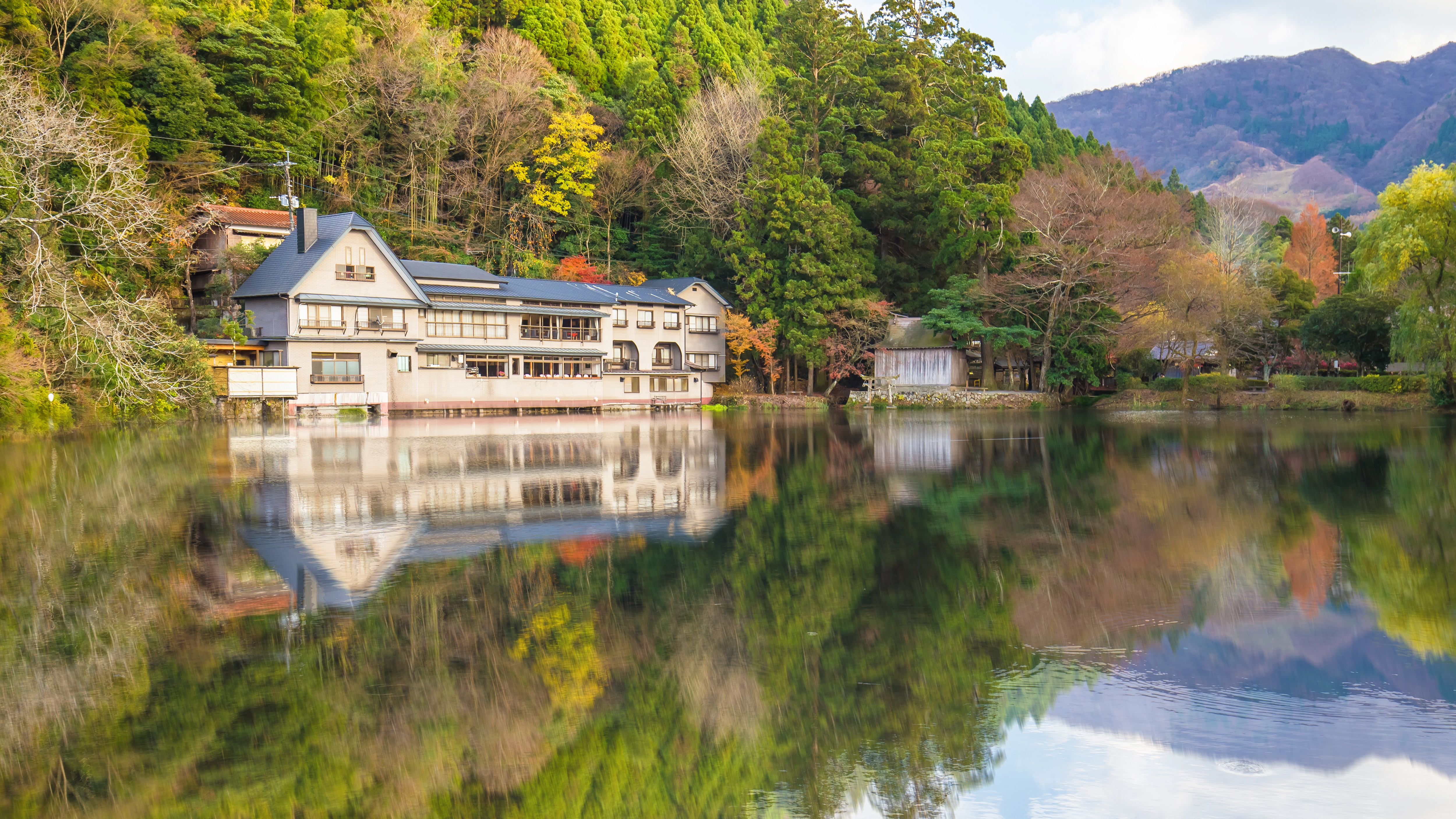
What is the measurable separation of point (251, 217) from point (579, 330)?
1329cm

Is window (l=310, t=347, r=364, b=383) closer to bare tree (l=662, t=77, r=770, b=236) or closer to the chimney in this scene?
the chimney

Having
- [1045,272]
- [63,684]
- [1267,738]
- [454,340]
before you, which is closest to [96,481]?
[63,684]

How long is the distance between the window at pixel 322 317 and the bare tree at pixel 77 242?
7.14 metres

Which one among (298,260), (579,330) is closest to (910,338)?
(579,330)

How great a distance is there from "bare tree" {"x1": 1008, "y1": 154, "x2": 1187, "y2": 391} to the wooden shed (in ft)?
10.6

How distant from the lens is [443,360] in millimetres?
38406

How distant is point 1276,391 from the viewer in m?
40.7

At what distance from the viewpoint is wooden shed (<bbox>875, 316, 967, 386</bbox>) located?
44.6 metres

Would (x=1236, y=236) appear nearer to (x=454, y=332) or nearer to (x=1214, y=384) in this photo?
(x=1214, y=384)

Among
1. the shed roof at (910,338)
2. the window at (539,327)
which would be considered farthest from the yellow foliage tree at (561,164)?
the shed roof at (910,338)

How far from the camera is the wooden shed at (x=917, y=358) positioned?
44594mm

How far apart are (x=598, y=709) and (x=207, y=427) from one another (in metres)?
26.2

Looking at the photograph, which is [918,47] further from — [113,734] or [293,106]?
[113,734]

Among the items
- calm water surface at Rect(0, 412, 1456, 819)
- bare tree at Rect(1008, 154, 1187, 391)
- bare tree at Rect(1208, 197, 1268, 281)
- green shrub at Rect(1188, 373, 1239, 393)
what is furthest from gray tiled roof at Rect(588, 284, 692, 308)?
calm water surface at Rect(0, 412, 1456, 819)
